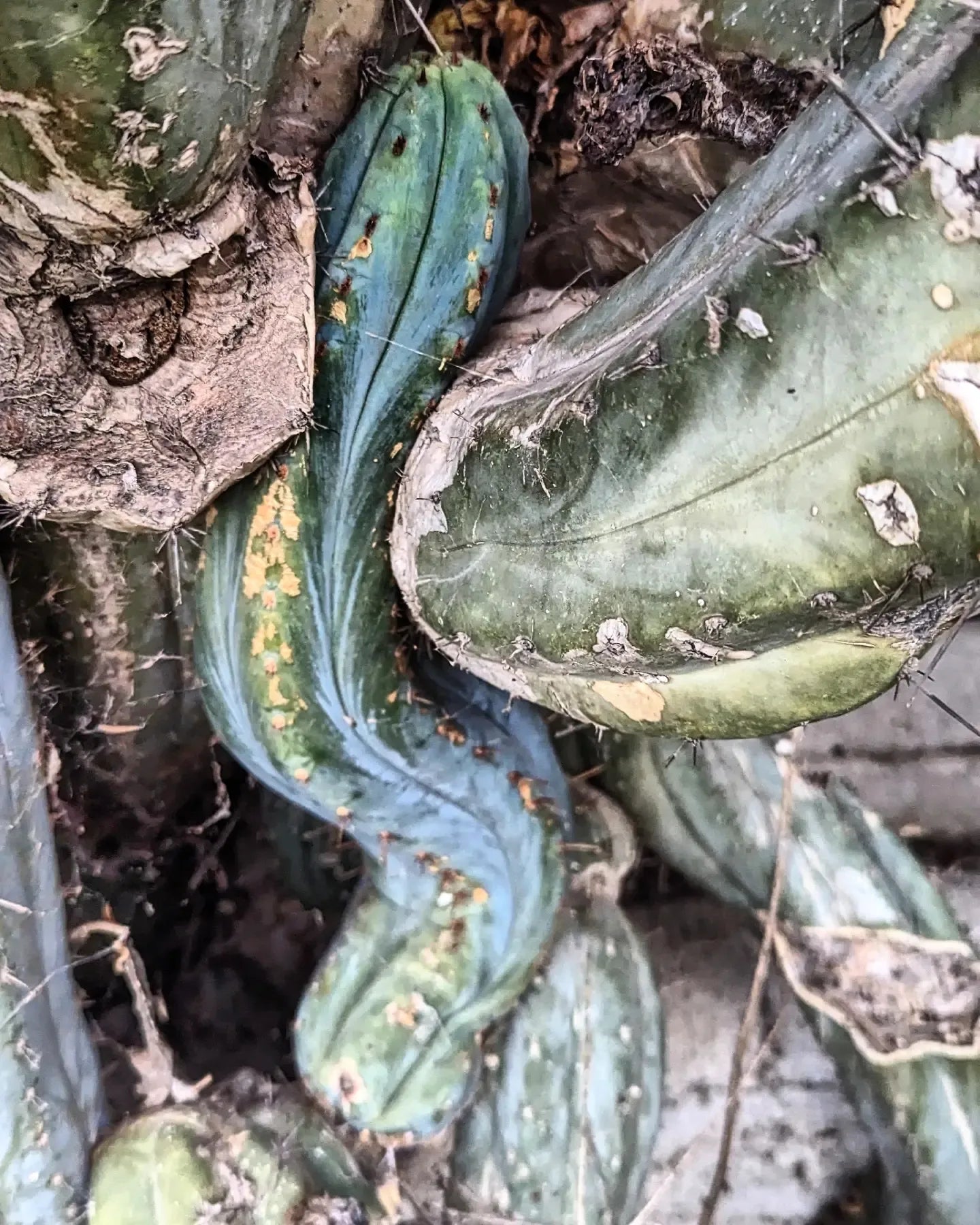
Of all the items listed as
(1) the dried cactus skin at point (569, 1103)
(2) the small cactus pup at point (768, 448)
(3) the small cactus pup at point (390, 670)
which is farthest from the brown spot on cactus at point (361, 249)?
(1) the dried cactus skin at point (569, 1103)

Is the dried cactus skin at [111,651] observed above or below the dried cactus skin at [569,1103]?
above

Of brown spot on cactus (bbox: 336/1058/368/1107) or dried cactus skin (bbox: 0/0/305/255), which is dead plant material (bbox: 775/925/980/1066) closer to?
brown spot on cactus (bbox: 336/1058/368/1107)

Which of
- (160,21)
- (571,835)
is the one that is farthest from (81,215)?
(571,835)

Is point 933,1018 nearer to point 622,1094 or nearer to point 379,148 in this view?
point 622,1094

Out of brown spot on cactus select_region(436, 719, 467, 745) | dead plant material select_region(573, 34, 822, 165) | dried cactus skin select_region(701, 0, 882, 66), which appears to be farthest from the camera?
brown spot on cactus select_region(436, 719, 467, 745)

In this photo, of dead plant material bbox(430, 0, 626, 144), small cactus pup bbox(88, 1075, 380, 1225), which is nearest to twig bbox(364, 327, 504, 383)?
dead plant material bbox(430, 0, 626, 144)

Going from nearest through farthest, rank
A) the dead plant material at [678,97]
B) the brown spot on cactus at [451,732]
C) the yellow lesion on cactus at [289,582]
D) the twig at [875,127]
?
the twig at [875,127] < the dead plant material at [678,97] < the yellow lesion on cactus at [289,582] < the brown spot on cactus at [451,732]

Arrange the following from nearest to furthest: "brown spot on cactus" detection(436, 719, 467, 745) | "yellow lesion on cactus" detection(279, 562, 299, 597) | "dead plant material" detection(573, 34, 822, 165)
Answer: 1. "dead plant material" detection(573, 34, 822, 165)
2. "yellow lesion on cactus" detection(279, 562, 299, 597)
3. "brown spot on cactus" detection(436, 719, 467, 745)

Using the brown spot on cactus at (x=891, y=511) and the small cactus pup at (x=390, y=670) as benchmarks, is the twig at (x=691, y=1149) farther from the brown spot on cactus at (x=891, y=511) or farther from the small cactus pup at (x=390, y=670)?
the brown spot on cactus at (x=891, y=511)
